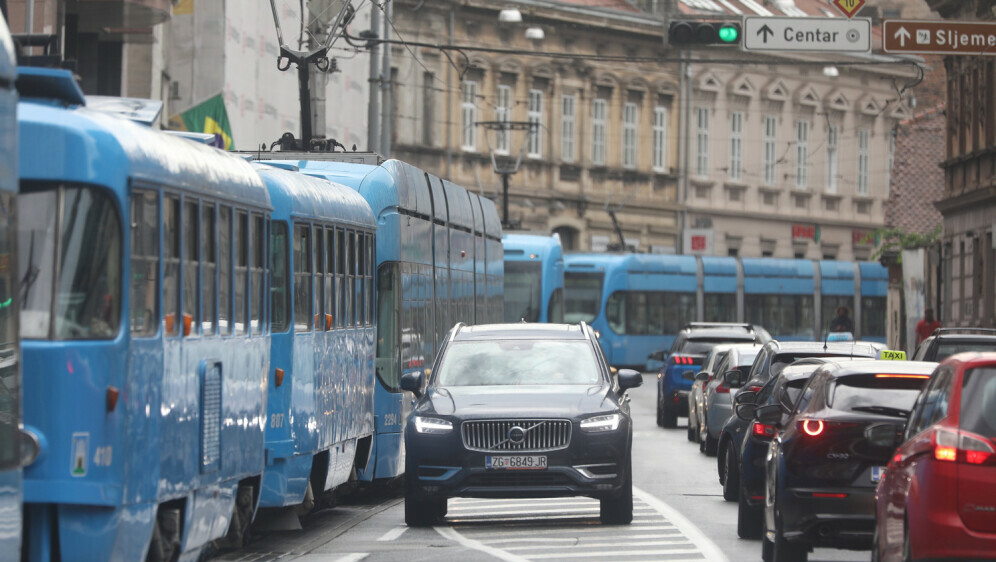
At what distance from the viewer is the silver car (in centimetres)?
2467

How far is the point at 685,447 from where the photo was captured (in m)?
28.4

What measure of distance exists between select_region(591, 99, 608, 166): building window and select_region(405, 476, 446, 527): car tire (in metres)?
58.3

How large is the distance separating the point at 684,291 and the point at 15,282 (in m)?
52.5

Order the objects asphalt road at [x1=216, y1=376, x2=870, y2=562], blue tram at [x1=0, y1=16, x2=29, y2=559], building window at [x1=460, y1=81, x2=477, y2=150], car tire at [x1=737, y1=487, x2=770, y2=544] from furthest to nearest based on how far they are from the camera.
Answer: building window at [x1=460, y1=81, x2=477, y2=150], car tire at [x1=737, y1=487, x2=770, y2=544], asphalt road at [x1=216, y1=376, x2=870, y2=562], blue tram at [x1=0, y1=16, x2=29, y2=559]

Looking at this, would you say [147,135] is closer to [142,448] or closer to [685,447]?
[142,448]

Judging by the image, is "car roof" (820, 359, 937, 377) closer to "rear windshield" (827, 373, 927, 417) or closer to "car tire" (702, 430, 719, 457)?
"rear windshield" (827, 373, 927, 417)

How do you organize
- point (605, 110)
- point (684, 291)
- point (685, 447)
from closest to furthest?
1. point (685, 447)
2. point (684, 291)
3. point (605, 110)

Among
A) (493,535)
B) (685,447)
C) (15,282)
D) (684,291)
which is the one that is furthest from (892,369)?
(684,291)

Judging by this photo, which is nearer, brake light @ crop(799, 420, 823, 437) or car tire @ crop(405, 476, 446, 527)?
brake light @ crop(799, 420, 823, 437)

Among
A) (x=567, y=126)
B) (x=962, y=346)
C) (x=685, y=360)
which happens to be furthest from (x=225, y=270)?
(x=567, y=126)

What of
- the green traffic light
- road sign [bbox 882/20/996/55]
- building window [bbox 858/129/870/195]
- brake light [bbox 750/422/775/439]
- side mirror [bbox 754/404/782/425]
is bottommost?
brake light [bbox 750/422/775/439]

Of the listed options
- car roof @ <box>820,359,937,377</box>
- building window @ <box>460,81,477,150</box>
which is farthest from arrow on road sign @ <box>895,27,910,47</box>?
building window @ <box>460,81,477,150</box>

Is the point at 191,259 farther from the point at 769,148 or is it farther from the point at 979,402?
the point at 769,148

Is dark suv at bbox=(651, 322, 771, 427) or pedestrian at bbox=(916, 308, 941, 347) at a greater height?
pedestrian at bbox=(916, 308, 941, 347)
